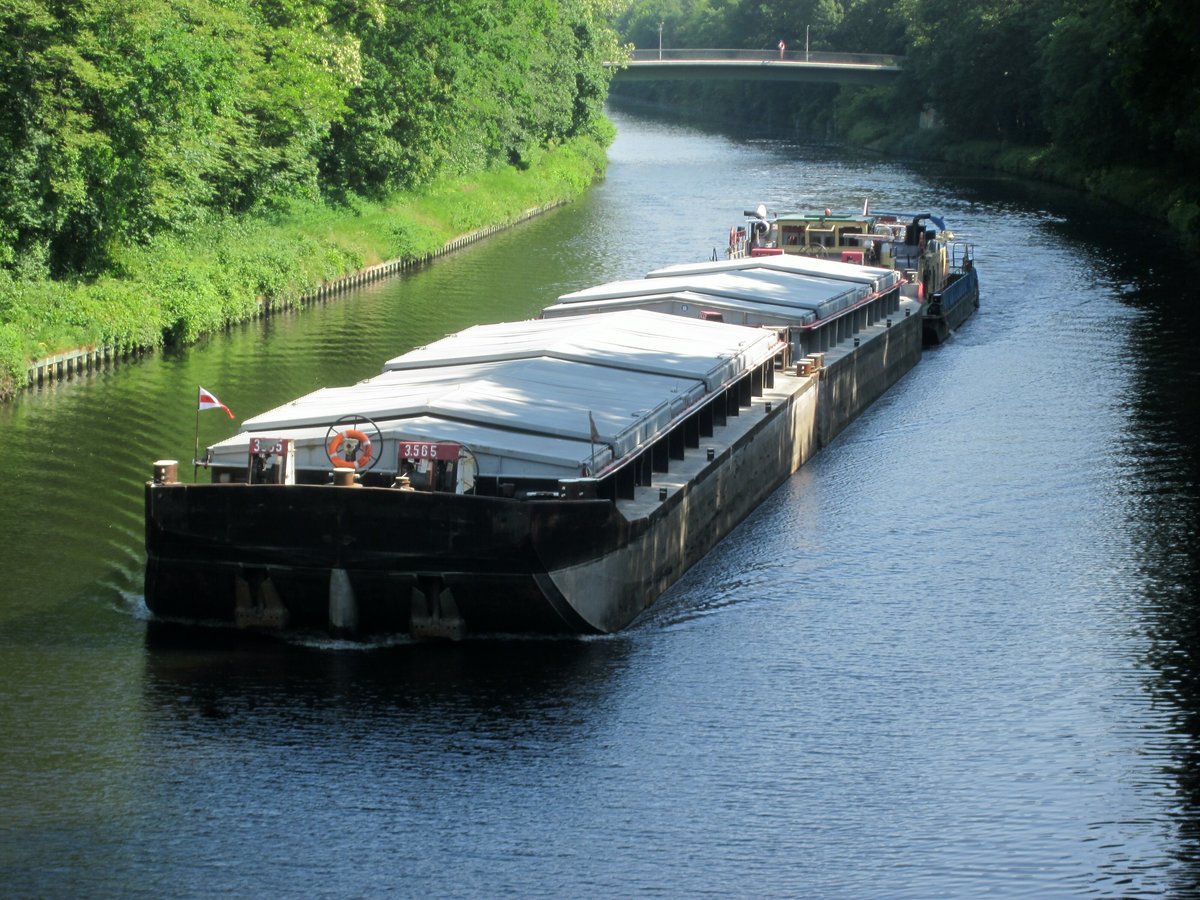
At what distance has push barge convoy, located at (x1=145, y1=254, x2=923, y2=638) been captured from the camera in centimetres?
2428

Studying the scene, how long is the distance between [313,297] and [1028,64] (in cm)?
6619

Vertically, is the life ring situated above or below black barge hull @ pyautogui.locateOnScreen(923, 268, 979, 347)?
above

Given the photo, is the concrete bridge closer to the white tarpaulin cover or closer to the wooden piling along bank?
the wooden piling along bank

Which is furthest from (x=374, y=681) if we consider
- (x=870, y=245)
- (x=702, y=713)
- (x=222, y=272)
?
(x=870, y=245)

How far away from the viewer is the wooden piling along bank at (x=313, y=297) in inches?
1666

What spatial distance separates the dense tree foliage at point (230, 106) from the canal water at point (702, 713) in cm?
889

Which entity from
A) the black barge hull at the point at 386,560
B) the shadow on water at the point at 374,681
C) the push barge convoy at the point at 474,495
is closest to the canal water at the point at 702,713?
the shadow on water at the point at 374,681

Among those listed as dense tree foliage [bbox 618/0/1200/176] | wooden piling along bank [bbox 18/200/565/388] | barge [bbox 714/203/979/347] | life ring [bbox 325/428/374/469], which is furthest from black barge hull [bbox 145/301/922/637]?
barge [bbox 714/203/979/347]

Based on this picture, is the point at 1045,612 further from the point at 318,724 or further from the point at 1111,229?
the point at 1111,229

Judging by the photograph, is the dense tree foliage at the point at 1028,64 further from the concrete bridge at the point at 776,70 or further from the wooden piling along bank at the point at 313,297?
the wooden piling along bank at the point at 313,297

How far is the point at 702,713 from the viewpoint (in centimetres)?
2344

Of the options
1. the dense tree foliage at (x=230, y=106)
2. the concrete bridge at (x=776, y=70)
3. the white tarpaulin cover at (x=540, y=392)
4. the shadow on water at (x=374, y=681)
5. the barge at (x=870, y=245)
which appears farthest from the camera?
the concrete bridge at (x=776, y=70)

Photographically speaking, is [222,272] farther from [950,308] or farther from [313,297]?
[950,308]

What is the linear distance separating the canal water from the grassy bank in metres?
5.34
